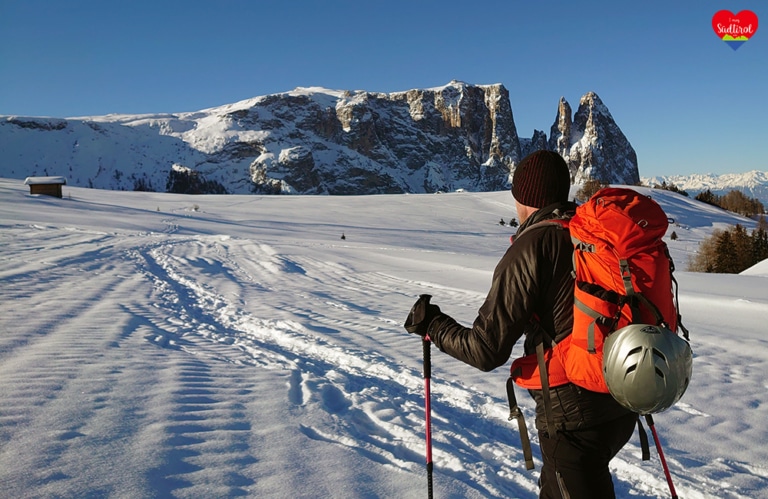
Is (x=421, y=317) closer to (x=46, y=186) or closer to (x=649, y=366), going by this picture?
(x=649, y=366)

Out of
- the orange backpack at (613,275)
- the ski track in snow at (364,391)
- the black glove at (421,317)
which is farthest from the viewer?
the ski track in snow at (364,391)

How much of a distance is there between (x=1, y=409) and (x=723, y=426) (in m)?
6.10

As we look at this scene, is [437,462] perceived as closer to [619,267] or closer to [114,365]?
[619,267]

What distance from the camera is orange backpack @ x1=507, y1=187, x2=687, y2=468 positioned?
72.1 inches

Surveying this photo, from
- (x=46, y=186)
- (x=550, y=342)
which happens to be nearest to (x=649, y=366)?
(x=550, y=342)

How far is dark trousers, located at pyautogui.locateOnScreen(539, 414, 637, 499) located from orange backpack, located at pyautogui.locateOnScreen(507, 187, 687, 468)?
245 mm

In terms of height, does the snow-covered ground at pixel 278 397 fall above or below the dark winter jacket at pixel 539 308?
below

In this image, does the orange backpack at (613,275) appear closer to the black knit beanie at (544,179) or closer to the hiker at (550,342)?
the hiker at (550,342)

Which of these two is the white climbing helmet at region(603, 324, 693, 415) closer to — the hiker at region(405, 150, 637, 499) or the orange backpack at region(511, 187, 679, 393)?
the orange backpack at region(511, 187, 679, 393)

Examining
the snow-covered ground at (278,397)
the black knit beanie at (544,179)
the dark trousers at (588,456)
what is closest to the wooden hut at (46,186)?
the snow-covered ground at (278,397)

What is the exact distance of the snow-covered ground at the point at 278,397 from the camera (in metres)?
3.14

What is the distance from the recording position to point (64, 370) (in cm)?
459

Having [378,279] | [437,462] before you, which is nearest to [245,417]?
[437,462]

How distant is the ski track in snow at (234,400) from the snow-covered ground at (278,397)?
0.02 m
